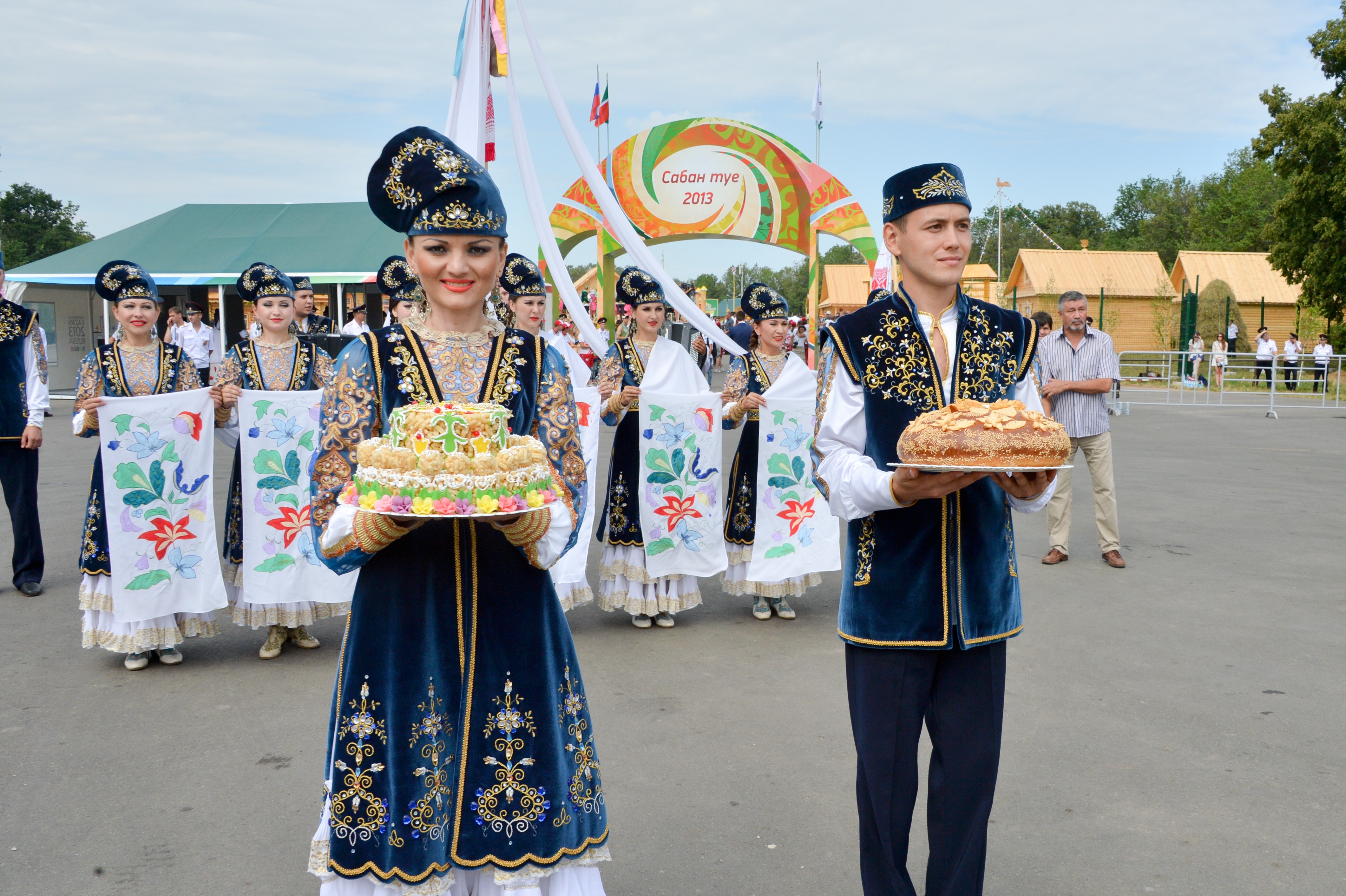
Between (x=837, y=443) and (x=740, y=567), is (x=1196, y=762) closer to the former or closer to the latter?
(x=837, y=443)

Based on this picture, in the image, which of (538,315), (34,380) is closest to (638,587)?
(538,315)

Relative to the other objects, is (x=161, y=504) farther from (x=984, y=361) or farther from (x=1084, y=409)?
(x=1084, y=409)

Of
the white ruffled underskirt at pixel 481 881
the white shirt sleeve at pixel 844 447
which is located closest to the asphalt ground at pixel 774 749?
the white ruffled underskirt at pixel 481 881

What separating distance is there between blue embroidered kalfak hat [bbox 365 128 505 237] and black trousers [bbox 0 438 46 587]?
6.09m

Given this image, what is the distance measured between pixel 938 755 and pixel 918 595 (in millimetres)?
462

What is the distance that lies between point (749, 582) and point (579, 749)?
4.13 metres

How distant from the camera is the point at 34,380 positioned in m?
7.16

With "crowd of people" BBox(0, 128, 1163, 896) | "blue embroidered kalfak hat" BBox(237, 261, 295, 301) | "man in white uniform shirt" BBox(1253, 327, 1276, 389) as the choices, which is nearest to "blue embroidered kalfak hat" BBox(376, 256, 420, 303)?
"blue embroidered kalfak hat" BBox(237, 261, 295, 301)

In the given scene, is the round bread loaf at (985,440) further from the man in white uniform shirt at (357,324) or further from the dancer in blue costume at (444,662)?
the man in white uniform shirt at (357,324)

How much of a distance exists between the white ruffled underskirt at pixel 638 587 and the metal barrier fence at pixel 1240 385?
527 inches

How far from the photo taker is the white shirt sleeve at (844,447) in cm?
253

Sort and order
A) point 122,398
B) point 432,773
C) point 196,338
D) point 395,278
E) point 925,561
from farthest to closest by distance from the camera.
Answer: point 196,338
point 395,278
point 122,398
point 925,561
point 432,773

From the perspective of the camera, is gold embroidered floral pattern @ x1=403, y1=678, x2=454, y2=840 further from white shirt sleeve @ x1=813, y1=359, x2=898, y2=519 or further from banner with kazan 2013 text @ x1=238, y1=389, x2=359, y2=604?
banner with kazan 2013 text @ x1=238, y1=389, x2=359, y2=604

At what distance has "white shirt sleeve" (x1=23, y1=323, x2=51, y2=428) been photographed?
714cm
